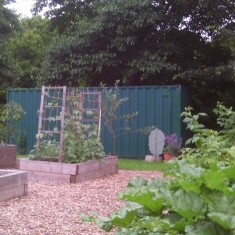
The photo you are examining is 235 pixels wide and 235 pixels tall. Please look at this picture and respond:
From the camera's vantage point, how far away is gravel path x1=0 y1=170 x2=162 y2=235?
4.43 m

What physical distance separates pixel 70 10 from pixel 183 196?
19.2 meters

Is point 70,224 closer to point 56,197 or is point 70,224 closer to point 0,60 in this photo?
point 56,197

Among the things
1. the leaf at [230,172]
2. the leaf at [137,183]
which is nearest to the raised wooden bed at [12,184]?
the leaf at [137,183]

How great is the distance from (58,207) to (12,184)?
2.55ft

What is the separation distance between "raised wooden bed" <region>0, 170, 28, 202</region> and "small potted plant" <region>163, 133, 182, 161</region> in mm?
5425

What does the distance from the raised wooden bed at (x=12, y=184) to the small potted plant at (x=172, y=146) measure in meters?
5.43

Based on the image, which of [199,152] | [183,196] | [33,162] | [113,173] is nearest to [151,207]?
[183,196]

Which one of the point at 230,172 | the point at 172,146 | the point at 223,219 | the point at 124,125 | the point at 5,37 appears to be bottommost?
the point at 223,219

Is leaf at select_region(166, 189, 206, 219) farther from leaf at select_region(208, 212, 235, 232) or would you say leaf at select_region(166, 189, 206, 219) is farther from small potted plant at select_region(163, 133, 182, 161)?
small potted plant at select_region(163, 133, 182, 161)

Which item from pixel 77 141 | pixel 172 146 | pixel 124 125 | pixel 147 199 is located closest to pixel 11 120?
pixel 124 125

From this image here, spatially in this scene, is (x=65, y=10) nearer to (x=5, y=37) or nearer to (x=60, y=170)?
(x=5, y=37)

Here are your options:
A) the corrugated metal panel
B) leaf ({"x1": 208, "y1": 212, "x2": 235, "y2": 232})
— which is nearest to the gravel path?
leaf ({"x1": 208, "y1": 212, "x2": 235, "y2": 232})

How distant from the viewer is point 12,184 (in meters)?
5.91

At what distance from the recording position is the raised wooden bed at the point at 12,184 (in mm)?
5723
